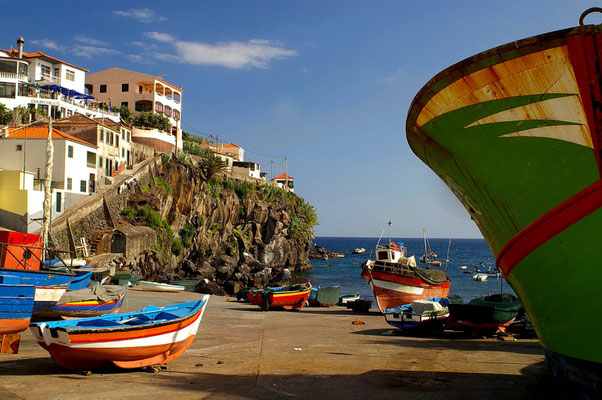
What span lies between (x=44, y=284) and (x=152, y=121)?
1999 inches

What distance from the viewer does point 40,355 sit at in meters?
12.2

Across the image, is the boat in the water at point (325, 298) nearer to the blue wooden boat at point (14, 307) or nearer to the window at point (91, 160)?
the blue wooden boat at point (14, 307)

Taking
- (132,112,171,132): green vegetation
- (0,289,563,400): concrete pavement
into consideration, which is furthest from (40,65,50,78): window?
(0,289,563,400): concrete pavement

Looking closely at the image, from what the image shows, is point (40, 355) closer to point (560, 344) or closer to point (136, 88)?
point (560, 344)

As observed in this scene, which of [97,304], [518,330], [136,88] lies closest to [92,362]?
[97,304]

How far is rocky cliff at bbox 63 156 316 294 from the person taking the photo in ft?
140

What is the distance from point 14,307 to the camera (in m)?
12.3

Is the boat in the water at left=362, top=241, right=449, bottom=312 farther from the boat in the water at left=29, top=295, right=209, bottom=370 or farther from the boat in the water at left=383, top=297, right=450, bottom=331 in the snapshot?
the boat in the water at left=29, top=295, right=209, bottom=370

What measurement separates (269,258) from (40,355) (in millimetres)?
51752

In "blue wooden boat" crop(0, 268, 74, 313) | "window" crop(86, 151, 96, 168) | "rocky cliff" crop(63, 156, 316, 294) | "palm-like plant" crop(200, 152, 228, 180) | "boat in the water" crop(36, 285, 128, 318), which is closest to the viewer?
"blue wooden boat" crop(0, 268, 74, 313)

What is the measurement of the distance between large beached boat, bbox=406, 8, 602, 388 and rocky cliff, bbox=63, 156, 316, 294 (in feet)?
107

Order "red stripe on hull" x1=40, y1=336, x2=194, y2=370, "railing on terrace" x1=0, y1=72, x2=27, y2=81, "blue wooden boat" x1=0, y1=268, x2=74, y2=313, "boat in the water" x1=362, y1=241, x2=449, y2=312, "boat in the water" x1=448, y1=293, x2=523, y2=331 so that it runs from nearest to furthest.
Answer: "red stripe on hull" x1=40, y1=336, x2=194, y2=370 < "blue wooden boat" x1=0, y1=268, x2=74, y2=313 < "boat in the water" x1=448, y1=293, x2=523, y2=331 < "boat in the water" x1=362, y1=241, x2=449, y2=312 < "railing on terrace" x1=0, y1=72, x2=27, y2=81

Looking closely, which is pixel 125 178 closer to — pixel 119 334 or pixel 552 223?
pixel 119 334

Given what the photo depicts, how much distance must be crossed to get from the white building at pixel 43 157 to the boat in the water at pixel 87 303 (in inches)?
856
